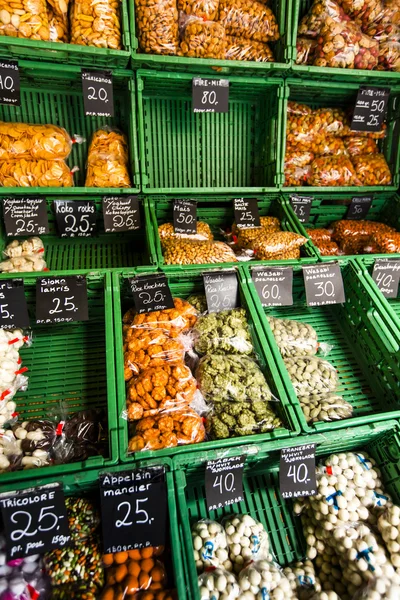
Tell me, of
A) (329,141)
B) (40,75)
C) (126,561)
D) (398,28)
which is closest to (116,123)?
(40,75)

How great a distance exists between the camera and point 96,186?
1991mm

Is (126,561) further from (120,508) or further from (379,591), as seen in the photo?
(379,591)

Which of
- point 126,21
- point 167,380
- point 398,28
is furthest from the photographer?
point 398,28

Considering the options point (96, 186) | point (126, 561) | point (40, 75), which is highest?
point (40, 75)


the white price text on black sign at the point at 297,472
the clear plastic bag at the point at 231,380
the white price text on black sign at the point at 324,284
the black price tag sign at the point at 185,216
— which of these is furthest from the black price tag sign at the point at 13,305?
the white price text on black sign at the point at 324,284

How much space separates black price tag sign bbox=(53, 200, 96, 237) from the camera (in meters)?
1.99

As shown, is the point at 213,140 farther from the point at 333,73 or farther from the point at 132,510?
the point at 132,510

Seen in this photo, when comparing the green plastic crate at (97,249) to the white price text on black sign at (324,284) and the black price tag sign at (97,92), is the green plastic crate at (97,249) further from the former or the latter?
the white price text on black sign at (324,284)

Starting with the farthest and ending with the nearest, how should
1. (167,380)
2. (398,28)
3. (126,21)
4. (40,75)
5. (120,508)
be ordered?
(398,28) → (40,75) → (126,21) → (167,380) → (120,508)

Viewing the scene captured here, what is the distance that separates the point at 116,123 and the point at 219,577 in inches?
90.5

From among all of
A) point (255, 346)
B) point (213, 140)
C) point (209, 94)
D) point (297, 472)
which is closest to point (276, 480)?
point (297, 472)

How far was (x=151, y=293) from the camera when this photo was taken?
1.64 meters

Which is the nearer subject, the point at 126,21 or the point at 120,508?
the point at 120,508

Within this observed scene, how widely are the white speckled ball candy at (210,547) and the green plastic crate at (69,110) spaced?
1.62 metres
